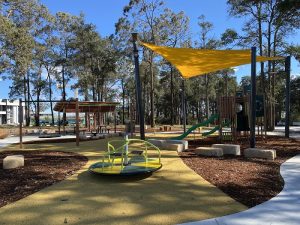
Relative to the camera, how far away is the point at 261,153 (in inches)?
379

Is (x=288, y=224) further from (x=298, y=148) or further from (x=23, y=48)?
(x=23, y=48)

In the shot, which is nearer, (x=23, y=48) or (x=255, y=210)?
(x=255, y=210)

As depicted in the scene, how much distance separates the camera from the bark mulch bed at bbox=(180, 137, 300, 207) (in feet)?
19.8

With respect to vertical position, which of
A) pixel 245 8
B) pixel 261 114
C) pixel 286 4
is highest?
pixel 245 8

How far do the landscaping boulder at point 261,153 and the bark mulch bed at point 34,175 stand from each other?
14.7 feet

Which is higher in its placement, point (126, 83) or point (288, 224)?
point (126, 83)

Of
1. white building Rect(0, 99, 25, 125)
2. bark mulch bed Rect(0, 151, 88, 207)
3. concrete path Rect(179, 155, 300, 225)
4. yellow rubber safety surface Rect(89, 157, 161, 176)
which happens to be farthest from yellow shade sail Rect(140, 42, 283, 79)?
white building Rect(0, 99, 25, 125)

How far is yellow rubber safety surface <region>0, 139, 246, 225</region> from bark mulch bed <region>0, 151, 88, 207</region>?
296 mm

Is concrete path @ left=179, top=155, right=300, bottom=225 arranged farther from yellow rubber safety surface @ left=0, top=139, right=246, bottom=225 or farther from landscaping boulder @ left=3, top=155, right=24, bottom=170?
landscaping boulder @ left=3, top=155, right=24, bottom=170

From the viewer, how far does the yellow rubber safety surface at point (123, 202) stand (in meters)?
5.02

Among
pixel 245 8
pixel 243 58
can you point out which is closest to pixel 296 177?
pixel 243 58

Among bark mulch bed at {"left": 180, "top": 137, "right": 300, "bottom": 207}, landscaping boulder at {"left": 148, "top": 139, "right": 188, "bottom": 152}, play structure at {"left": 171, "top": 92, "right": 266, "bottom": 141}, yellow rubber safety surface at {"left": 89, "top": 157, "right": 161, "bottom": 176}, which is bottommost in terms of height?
bark mulch bed at {"left": 180, "top": 137, "right": 300, "bottom": 207}

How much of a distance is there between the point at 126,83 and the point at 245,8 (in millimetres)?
31666

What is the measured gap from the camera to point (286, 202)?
218 inches
